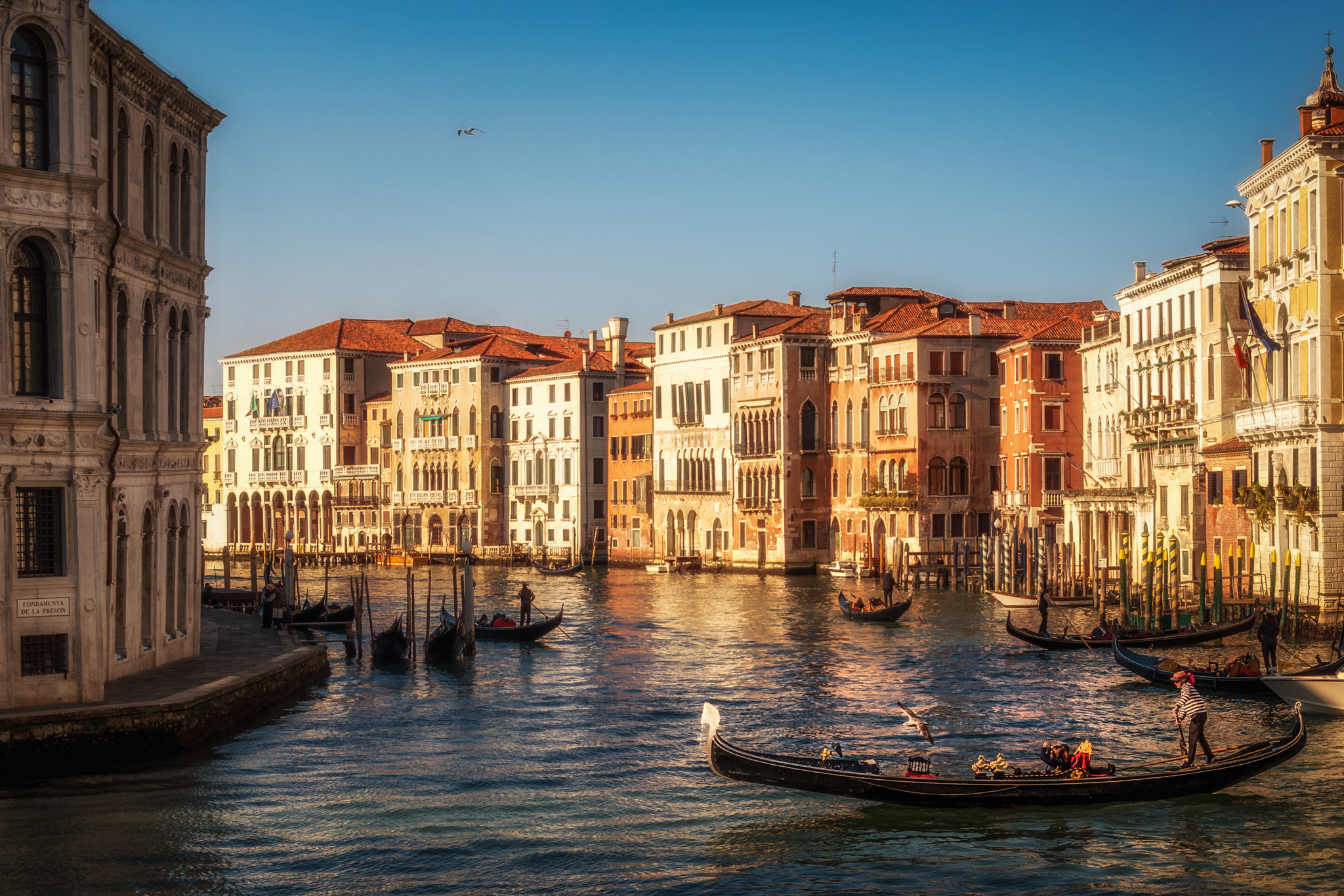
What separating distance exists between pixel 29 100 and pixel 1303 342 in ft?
73.7

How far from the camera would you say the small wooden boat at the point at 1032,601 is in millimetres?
42531

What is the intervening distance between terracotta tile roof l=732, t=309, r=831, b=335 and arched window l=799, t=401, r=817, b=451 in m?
2.63

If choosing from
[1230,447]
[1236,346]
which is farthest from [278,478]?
[1236,346]

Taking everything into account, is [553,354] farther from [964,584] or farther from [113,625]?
[113,625]

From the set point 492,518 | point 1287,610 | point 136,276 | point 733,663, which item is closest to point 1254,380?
point 1287,610

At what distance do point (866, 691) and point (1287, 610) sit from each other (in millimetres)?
8645

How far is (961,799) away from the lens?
1723cm

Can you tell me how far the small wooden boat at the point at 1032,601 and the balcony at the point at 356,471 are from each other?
151 ft

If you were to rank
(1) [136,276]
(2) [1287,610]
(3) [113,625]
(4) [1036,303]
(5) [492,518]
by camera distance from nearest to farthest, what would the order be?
(3) [113,625]
(1) [136,276]
(2) [1287,610]
(4) [1036,303]
(5) [492,518]

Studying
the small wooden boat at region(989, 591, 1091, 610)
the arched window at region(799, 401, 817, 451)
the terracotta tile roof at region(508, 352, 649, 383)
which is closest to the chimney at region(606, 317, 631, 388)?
the terracotta tile roof at region(508, 352, 649, 383)

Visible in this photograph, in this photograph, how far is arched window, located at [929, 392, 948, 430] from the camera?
58.2 m

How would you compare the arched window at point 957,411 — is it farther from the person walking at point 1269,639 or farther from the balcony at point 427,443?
the person walking at point 1269,639

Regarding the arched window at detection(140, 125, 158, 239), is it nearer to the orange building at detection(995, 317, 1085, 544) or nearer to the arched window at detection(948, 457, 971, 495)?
the orange building at detection(995, 317, 1085, 544)

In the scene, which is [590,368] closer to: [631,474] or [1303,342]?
[631,474]
